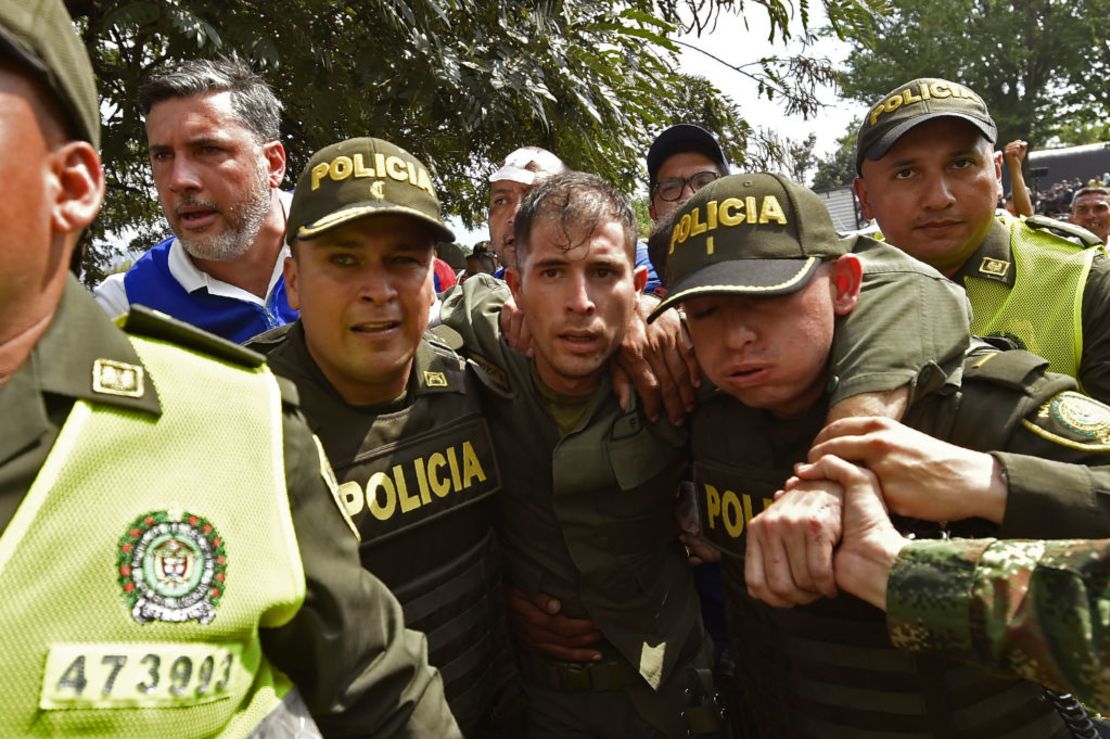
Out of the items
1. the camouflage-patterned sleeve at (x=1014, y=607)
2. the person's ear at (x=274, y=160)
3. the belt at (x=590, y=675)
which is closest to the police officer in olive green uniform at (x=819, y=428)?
the camouflage-patterned sleeve at (x=1014, y=607)

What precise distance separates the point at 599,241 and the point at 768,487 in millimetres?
807

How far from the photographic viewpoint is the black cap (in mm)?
3967

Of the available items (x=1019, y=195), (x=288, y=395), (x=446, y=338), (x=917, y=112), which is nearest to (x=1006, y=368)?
(x=917, y=112)

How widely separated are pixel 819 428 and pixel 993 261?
127cm

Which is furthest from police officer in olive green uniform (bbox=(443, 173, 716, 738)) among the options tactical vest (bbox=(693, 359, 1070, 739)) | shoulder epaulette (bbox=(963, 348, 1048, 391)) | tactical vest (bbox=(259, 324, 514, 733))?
shoulder epaulette (bbox=(963, 348, 1048, 391))

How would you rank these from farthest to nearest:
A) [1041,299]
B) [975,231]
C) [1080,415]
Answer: [975,231] → [1041,299] → [1080,415]

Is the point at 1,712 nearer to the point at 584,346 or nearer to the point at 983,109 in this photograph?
the point at 584,346

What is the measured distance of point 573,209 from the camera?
228 centimetres

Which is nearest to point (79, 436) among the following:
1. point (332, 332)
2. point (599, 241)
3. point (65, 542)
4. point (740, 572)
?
point (65, 542)

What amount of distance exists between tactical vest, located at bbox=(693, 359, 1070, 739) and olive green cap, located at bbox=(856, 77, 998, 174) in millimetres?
1166

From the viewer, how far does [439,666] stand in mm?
2143

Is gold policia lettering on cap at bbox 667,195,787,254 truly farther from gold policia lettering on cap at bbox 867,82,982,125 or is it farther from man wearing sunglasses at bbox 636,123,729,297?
man wearing sunglasses at bbox 636,123,729,297

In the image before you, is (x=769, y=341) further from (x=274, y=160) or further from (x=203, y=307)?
(x=274, y=160)

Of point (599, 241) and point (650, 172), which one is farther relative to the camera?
point (650, 172)
